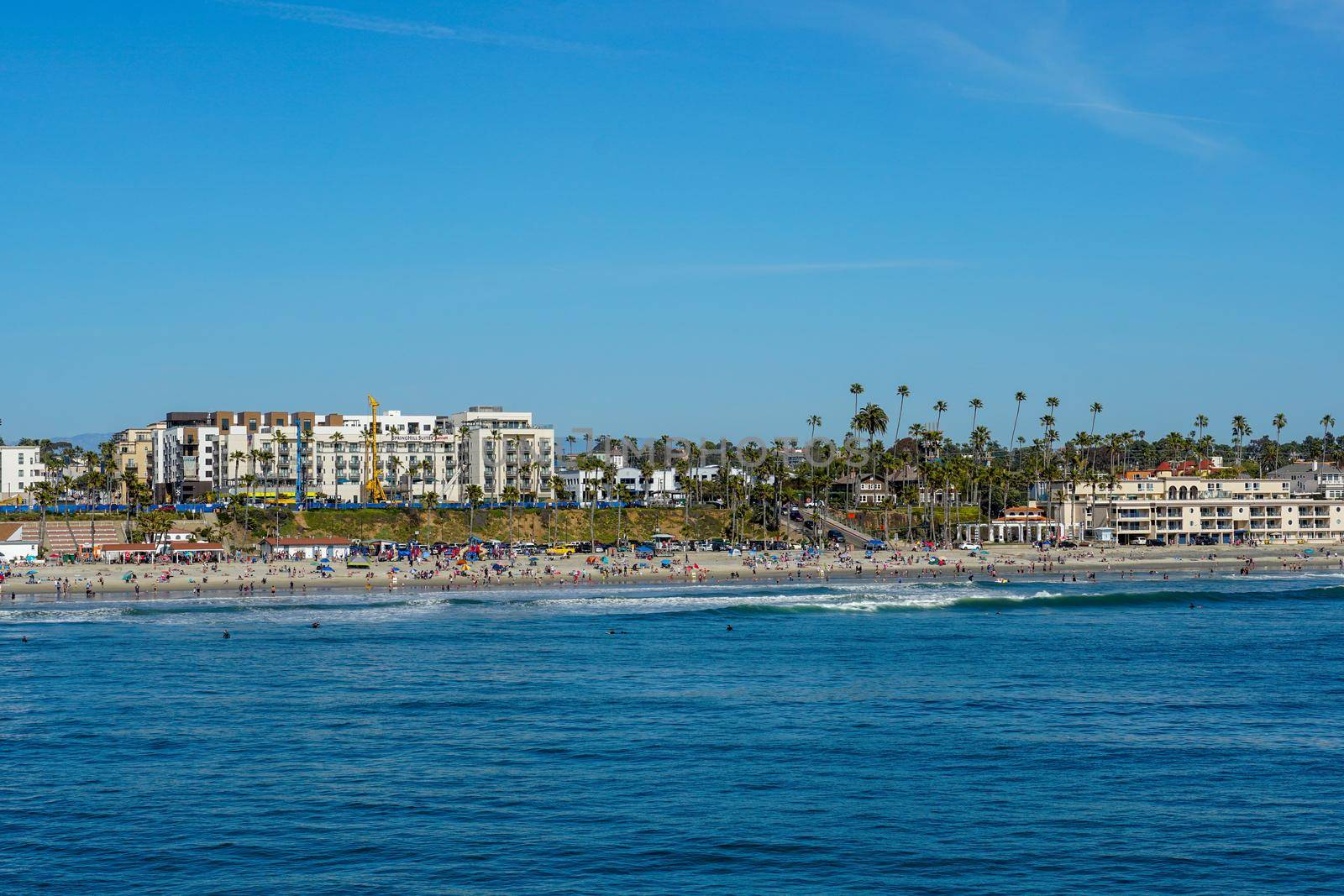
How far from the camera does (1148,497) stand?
152m

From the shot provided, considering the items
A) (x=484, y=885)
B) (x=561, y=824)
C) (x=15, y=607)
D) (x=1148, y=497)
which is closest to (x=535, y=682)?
(x=561, y=824)

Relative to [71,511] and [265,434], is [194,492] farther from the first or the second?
[71,511]

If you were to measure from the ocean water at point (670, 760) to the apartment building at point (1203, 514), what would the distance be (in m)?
79.0

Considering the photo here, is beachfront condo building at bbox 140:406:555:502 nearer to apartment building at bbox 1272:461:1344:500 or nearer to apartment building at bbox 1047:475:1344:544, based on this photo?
apartment building at bbox 1047:475:1344:544

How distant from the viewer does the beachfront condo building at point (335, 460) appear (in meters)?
161

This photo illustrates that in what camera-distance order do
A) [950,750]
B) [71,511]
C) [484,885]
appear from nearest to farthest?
[484,885]
[950,750]
[71,511]

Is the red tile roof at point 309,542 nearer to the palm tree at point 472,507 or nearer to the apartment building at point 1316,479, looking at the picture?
the palm tree at point 472,507

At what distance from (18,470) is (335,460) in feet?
152

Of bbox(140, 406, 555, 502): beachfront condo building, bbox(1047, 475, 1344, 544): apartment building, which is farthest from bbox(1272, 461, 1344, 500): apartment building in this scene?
bbox(140, 406, 555, 502): beachfront condo building

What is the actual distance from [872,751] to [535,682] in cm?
1743

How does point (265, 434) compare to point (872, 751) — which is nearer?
point (872, 751)

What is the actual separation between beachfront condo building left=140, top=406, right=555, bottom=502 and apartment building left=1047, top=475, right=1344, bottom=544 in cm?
6659

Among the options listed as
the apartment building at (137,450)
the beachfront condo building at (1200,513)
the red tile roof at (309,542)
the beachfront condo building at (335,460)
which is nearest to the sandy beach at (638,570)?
the red tile roof at (309,542)

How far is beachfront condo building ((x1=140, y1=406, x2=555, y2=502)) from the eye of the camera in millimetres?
161125
